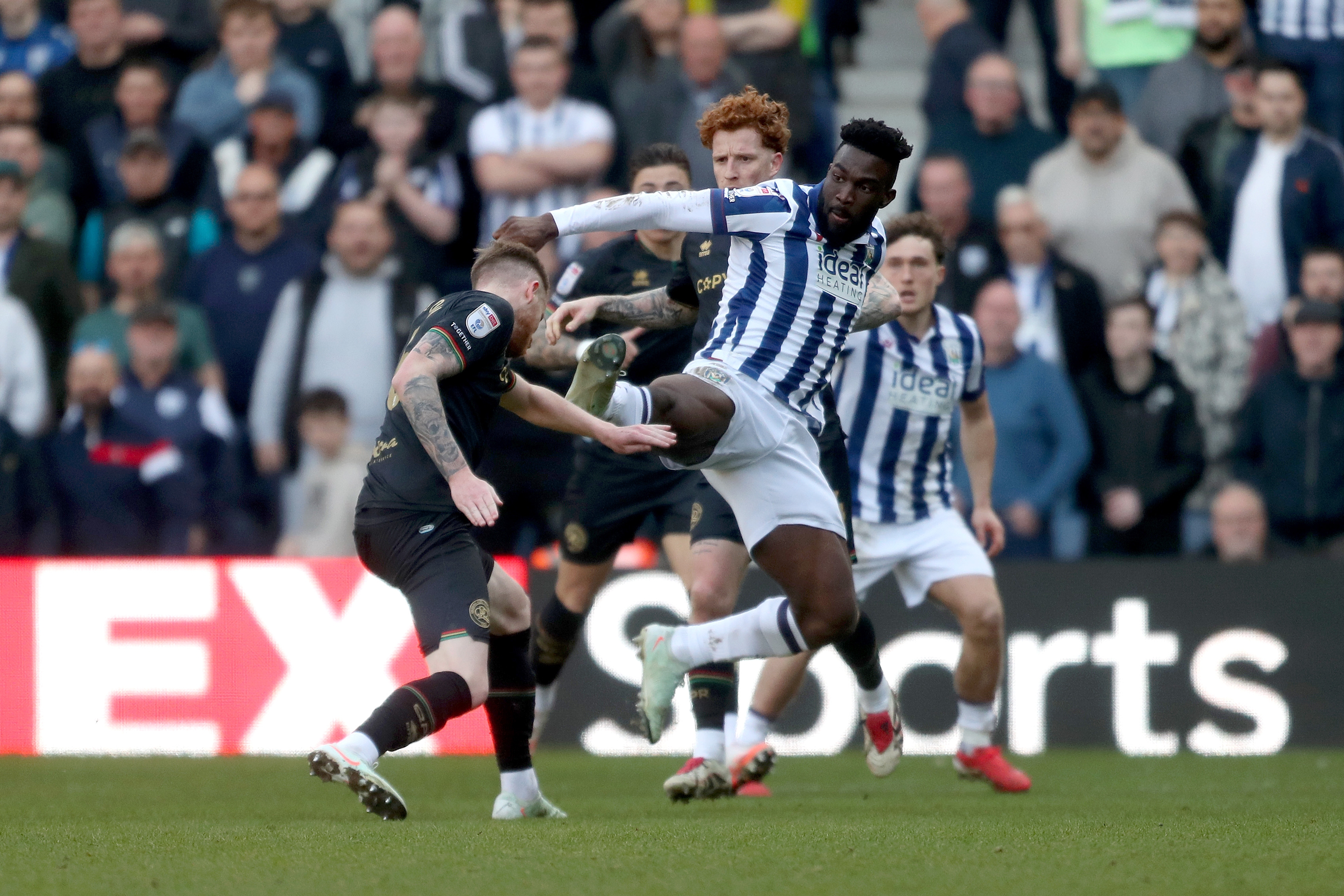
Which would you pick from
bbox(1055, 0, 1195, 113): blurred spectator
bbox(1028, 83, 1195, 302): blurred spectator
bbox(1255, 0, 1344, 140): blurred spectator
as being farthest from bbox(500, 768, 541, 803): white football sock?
bbox(1255, 0, 1344, 140): blurred spectator

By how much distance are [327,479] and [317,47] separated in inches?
129

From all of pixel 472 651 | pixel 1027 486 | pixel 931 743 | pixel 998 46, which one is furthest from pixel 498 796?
pixel 998 46

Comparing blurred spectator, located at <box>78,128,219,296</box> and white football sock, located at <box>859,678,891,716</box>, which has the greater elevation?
blurred spectator, located at <box>78,128,219,296</box>

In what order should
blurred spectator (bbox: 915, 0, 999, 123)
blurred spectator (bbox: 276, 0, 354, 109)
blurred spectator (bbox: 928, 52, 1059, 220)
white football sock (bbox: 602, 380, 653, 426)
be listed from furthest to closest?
blurred spectator (bbox: 276, 0, 354, 109)
blurred spectator (bbox: 915, 0, 999, 123)
blurred spectator (bbox: 928, 52, 1059, 220)
white football sock (bbox: 602, 380, 653, 426)

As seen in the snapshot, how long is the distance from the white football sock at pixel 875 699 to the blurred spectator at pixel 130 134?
6574 millimetres

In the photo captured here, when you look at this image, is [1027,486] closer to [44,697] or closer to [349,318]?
[349,318]

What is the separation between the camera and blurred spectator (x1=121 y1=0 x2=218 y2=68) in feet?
41.1

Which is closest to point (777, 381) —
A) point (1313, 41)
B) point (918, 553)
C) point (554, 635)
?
point (918, 553)

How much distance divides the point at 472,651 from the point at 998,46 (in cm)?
803

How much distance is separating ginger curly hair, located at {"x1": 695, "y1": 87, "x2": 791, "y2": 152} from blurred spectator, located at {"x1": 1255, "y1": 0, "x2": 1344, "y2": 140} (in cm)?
608

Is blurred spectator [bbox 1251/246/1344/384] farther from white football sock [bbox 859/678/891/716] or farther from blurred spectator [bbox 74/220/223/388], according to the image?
blurred spectator [bbox 74/220/223/388]

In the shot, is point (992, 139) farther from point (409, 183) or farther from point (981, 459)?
point (981, 459)

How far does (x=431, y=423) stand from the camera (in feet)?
17.5

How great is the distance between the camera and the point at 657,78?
1130 cm
